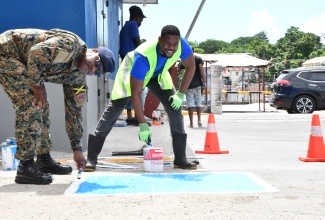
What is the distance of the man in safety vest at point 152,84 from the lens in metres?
5.95

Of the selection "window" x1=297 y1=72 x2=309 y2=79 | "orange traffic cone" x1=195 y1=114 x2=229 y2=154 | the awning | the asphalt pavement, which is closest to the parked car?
"window" x1=297 y1=72 x2=309 y2=79

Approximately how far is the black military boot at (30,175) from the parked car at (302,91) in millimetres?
15183

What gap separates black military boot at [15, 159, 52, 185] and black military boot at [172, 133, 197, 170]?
160 cm

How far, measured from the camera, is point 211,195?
4910mm

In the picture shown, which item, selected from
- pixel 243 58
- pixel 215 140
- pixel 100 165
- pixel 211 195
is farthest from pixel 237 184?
pixel 243 58

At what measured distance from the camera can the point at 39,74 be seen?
5.19 metres

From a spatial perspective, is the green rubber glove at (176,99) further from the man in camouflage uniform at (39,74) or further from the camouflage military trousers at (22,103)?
the camouflage military trousers at (22,103)

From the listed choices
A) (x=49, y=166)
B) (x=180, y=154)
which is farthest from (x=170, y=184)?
(x=49, y=166)

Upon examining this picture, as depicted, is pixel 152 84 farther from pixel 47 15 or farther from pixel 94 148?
pixel 47 15

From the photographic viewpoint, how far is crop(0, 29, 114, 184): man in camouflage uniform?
5.15 meters

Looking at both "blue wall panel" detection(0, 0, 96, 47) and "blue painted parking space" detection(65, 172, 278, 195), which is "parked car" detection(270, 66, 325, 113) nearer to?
"blue wall panel" detection(0, 0, 96, 47)

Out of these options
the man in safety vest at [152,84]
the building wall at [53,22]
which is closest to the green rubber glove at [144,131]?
the man in safety vest at [152,84]

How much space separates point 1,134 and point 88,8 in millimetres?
2240

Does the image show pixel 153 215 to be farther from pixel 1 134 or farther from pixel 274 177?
pixel 1 134
